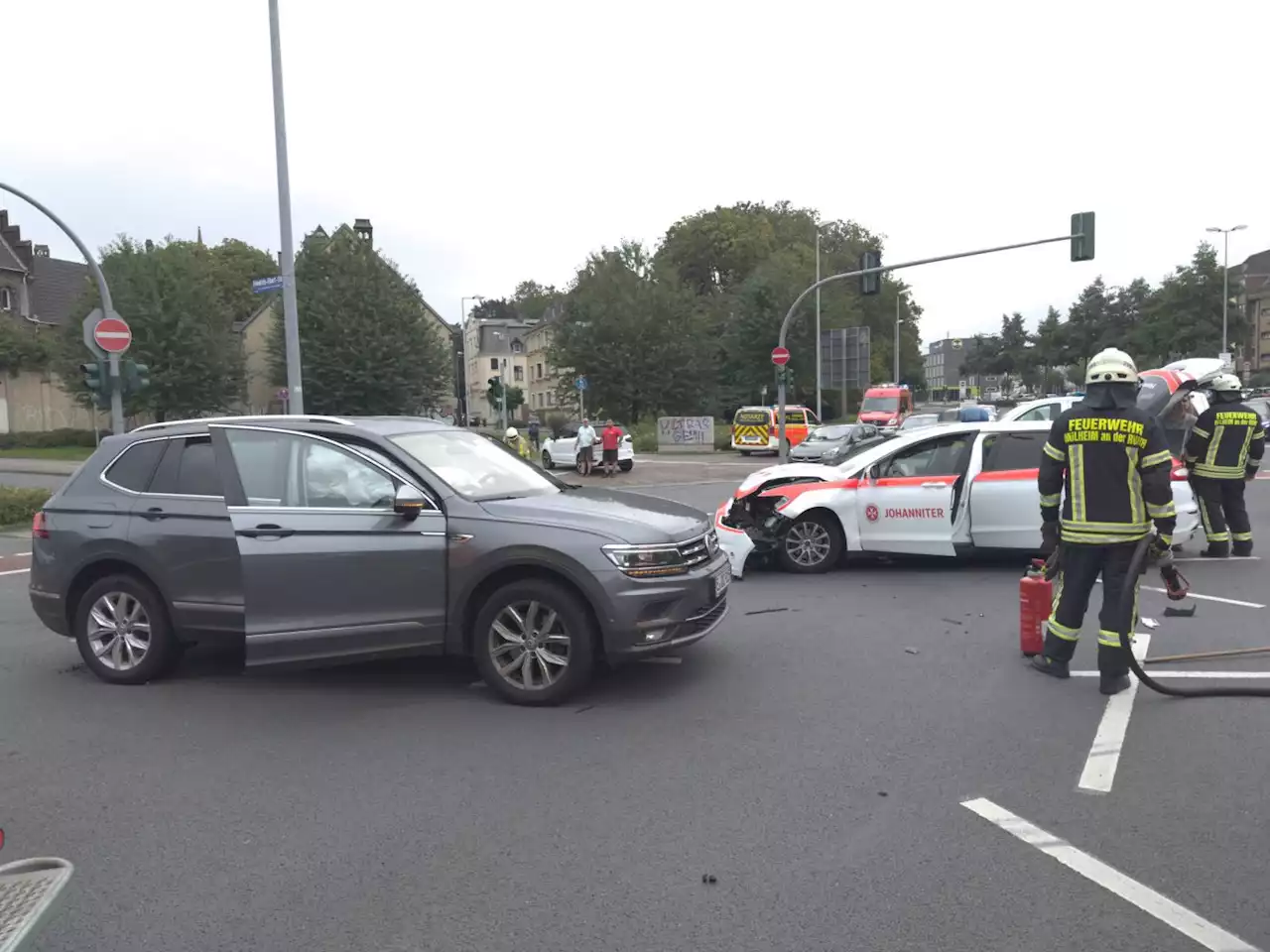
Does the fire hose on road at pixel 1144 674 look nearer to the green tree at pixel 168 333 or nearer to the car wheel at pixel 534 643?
the car wheel at pixel 534 643

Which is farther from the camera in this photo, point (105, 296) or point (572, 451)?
point (572, 451)

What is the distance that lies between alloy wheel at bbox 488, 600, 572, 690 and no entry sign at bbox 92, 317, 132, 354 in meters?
12.9

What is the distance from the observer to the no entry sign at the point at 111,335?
1572cm

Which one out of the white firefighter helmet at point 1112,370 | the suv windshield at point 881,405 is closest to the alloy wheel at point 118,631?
the white firefighter helmet at point 1112,370

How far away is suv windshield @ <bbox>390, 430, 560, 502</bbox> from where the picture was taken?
592 centimetres

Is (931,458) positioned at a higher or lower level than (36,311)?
lower

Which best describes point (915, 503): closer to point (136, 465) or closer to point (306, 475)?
point (306, 475)

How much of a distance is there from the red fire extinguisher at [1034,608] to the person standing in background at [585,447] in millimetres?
20464

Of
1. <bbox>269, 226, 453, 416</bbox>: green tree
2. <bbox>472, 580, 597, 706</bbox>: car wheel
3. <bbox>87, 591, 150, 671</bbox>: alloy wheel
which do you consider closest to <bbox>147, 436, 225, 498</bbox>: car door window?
<bbox>87, 591, 150, 671</bbox>: alloy wheel

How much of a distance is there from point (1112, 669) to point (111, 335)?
1589 centimetres

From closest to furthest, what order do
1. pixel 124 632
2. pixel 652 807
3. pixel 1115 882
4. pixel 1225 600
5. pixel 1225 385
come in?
pixel 1115 882
pixel 652 807
pixel 124 632
pixel 1225 600
pixel 1225 385

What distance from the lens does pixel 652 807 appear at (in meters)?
4.12

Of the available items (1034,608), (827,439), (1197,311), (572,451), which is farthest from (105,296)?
(1197,311)

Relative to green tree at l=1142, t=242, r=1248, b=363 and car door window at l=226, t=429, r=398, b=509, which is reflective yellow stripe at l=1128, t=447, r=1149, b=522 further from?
green tree at l=1142, t=242, r=1248, b=363
